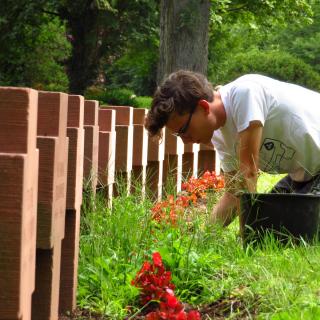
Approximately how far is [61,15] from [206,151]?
593 inches

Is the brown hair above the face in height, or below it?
above

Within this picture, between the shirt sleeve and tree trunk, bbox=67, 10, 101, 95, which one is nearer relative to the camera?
the shirt sleeve

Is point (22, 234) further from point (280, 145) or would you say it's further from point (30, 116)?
point (280, 145)

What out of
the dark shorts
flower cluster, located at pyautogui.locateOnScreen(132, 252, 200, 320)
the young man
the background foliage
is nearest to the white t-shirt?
the young man

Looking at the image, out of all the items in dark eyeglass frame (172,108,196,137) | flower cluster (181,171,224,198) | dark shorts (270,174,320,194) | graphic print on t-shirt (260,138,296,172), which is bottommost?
flower cluster (181,171,224,198)

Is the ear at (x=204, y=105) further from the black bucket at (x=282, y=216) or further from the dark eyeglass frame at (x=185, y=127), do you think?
the black bucket at (x=282, y=216)

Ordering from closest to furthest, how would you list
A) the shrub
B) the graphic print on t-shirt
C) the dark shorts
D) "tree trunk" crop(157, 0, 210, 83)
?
the graphic print on t-shirt, the dark shorts, "tree trunk" crop(157, 0, 210, 83), the shrub

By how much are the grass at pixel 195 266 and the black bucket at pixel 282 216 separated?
4.7 inches

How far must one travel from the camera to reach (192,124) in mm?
3818

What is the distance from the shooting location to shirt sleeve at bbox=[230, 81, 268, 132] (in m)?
3.79

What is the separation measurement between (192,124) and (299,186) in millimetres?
1075

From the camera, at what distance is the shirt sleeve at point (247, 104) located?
3.79 metres

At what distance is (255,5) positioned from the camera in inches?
671

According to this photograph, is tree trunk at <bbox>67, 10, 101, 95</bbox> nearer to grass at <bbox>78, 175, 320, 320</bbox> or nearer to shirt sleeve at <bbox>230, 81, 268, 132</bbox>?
shirt sleeve at <bbox>230, 81, 268, 132</bbox>
